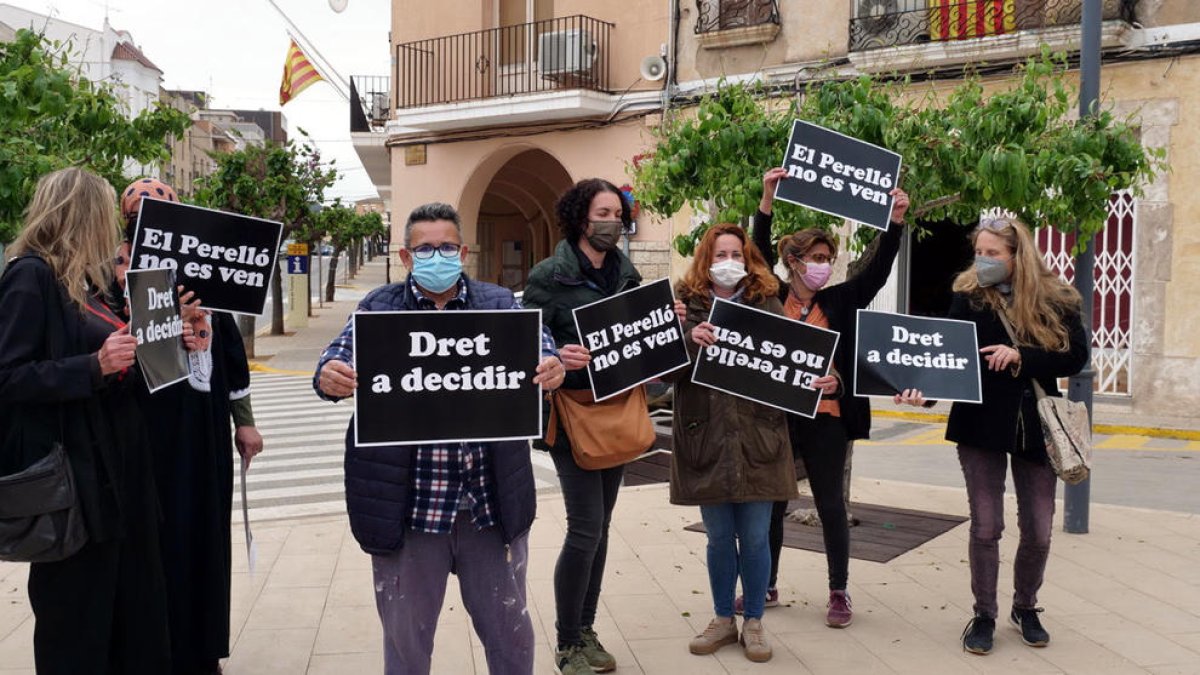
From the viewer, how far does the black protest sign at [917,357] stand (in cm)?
488

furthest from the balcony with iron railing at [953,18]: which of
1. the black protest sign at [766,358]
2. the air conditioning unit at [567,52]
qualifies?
the black protest sign at [766,358]

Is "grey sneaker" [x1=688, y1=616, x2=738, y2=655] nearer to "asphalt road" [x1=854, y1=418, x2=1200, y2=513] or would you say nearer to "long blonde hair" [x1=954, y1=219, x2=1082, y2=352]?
"long blonde hair" [x1=954, y1=219, x2=1082, y2=352]

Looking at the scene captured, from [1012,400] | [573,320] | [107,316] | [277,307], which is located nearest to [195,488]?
[107,316]

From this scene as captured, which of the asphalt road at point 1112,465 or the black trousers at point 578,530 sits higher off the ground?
the black trousers at point 578,530

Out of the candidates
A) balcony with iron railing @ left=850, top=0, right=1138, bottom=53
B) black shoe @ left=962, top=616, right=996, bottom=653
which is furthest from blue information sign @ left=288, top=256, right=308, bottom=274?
black shoe @ left=962, top=616, right=996, bottom=653

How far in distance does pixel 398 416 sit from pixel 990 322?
280cm

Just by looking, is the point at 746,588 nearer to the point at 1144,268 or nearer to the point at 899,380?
the point at 899,380

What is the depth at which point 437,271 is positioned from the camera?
359 cm

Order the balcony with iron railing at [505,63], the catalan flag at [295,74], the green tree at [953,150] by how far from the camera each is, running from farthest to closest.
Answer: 1. the catalan flag at [295,74]
2. the balcony with iron railing at [505,63]
3. the green tree at [953,150]

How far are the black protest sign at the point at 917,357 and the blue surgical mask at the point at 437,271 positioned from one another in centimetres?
211

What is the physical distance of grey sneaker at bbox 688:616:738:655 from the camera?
16.0 ft

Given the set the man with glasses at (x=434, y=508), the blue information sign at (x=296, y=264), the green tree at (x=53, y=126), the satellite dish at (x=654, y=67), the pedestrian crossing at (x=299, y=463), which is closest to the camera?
the man with glasses at (x=434, y=508)

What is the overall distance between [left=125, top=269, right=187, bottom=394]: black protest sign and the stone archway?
705 inches

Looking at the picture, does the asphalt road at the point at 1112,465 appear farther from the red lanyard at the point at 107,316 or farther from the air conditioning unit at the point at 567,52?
the air conditioning unit at the point at 567,52
